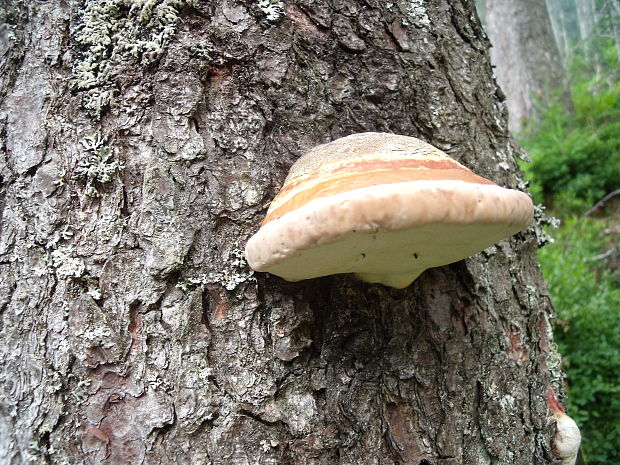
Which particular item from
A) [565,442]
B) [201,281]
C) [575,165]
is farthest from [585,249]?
[201,281]

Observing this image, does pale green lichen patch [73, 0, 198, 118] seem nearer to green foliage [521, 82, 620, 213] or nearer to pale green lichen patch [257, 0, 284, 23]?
pale green lichen patch [257, 0, 284, 23]

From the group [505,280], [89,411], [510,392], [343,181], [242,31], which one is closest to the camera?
[343,181]

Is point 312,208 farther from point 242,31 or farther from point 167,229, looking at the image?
point 242,31

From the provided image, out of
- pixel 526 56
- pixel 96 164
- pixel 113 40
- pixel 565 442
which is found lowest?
pixel 526 56

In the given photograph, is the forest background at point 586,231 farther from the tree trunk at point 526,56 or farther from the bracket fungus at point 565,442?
the bracket fungus at point 565,442

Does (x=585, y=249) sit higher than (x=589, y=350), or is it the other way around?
(x=589, y=350)

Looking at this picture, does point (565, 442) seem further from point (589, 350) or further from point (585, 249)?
point (585, 249)

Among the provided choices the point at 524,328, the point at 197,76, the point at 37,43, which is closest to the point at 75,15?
the point at 37,43
